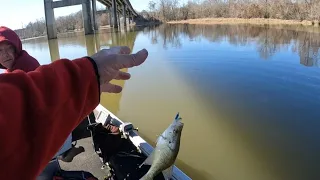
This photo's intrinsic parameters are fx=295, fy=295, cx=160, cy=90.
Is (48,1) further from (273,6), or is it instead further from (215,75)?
(273,6)

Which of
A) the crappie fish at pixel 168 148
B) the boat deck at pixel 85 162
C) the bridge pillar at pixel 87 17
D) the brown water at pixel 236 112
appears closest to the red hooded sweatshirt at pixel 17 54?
the boat deck at pixel 85 162

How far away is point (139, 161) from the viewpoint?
3.77m

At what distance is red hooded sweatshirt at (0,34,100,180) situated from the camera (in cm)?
82

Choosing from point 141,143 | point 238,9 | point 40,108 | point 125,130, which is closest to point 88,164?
point 125,130

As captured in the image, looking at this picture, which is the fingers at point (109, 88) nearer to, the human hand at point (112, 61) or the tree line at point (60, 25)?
the human hand at point (112, 61)

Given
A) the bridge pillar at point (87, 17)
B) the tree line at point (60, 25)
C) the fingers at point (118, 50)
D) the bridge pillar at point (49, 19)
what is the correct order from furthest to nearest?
1. the tree line at point (60, 25)
2. the bridge pillar at point (87, 17)
3. the bridge pillar at point (49, 19)
4. the fingers at point (118, 50)

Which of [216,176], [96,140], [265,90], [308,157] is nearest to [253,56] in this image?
[265,90]

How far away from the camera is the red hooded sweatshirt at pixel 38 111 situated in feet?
2.68

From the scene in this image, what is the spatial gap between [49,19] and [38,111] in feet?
135

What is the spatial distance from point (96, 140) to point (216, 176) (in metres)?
2.41

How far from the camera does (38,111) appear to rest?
0.88 m

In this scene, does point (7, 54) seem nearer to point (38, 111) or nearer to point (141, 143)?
point (141, 143)

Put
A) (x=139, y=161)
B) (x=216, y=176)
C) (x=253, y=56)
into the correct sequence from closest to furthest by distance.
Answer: (x=139, y=161) → (x=216, y=176) → (x=253, y=56)

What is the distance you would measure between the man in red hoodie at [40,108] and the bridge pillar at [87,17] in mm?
45286
